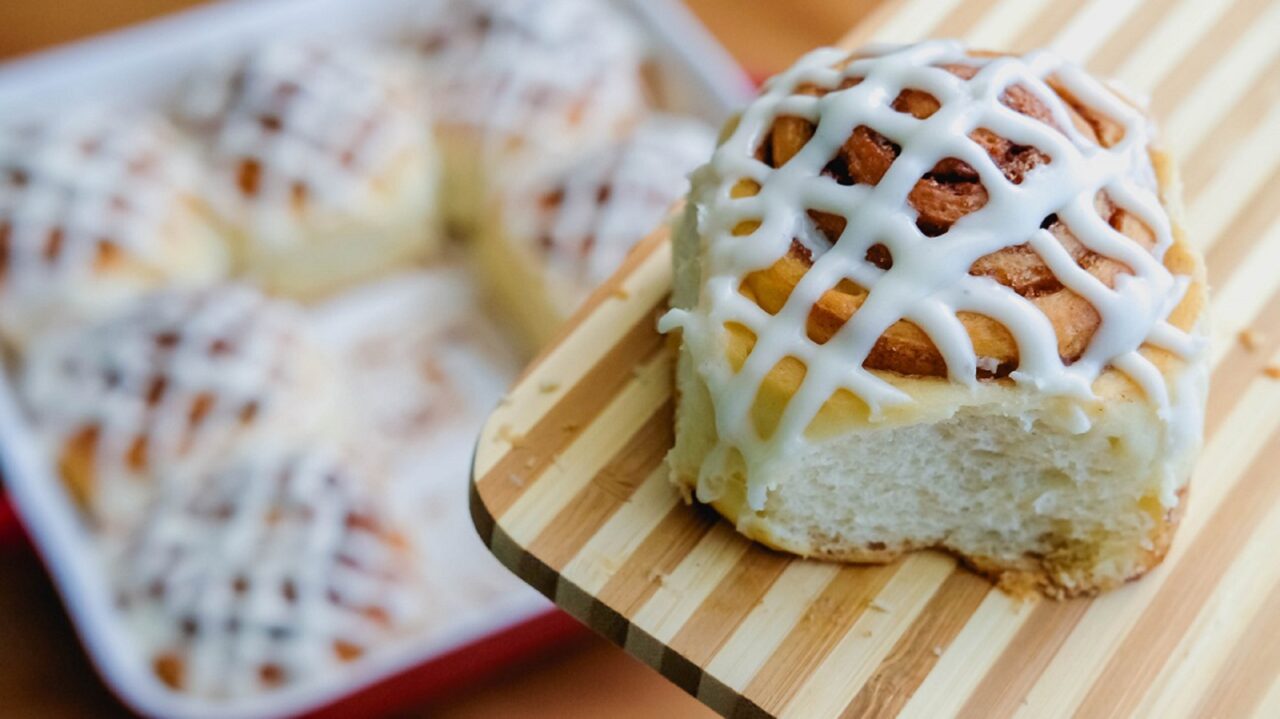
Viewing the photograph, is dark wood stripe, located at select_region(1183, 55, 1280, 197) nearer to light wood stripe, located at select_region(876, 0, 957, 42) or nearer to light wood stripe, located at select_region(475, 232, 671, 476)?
light wood stripe, located at select_region(876, 0, 957, 42)

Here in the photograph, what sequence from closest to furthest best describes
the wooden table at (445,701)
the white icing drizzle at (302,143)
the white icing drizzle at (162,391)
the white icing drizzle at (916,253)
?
the white icing drizzle at (916,253), the wooden table at (445,701), the white icing drizzle at (162,391), the white icing drizzle at (302,143)

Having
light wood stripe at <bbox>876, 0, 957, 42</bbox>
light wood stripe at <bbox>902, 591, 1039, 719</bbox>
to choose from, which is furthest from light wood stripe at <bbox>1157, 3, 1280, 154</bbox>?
light wood stripe at <bbox>902, 591, 1039, 719</bbox>

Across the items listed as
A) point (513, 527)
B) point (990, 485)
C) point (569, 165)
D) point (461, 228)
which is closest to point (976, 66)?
point (990, 485)

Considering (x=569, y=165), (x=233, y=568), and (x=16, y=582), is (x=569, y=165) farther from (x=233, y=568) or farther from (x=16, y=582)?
(x=16, y=582)

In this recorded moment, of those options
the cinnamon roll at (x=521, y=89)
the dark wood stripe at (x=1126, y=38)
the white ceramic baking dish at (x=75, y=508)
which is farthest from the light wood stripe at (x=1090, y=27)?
A: the cinnamon roll at (x=521, y=89)

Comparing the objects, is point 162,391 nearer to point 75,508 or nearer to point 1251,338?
point 75,508

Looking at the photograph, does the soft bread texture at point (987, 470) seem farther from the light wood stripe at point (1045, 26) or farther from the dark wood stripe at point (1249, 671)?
the light wood stripe at point (1045, 26)

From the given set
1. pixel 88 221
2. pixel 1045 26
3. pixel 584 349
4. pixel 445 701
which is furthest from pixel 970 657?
pixel 88 221

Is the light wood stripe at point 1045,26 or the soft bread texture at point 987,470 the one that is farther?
the light wood stripe at point 1045,26

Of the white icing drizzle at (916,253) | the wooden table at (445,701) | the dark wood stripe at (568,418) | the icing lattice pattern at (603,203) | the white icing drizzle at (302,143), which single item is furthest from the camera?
the white icing drizzle at (302,143)
